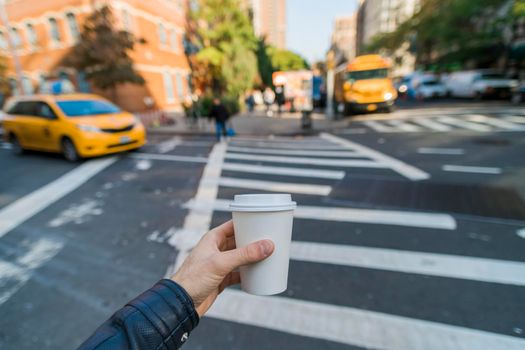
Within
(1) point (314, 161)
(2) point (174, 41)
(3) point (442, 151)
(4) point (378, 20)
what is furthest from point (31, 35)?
(4) point (378, 20)

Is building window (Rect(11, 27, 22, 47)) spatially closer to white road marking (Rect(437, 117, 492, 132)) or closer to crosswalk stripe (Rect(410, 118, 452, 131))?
crosswalk stripe (Rect(410, 118, 452, 131))

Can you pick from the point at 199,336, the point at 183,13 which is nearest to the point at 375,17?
the point at 183,13

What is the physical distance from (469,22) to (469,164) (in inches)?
1366

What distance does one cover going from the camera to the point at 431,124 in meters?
13.7

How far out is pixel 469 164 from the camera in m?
7.22

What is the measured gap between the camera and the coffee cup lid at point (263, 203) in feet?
4.81

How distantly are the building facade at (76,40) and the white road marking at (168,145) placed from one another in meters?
11.5

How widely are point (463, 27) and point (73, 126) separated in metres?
39.6

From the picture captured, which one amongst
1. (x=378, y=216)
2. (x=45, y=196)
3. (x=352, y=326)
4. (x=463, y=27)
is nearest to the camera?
(x=352, y=326)

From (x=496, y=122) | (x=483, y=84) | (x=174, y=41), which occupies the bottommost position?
(x=496, y=122)

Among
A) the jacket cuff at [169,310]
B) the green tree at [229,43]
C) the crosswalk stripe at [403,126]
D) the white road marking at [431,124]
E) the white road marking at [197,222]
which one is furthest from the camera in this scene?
the green tree at [229,43]

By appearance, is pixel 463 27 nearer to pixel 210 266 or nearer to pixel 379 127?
pixel 379 127

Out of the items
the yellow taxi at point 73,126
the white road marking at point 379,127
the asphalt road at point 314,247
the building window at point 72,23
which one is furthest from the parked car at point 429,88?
the building window at point 72,23

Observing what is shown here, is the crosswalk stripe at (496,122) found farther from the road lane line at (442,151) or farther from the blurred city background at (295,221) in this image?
the road lane line at (442,151)
